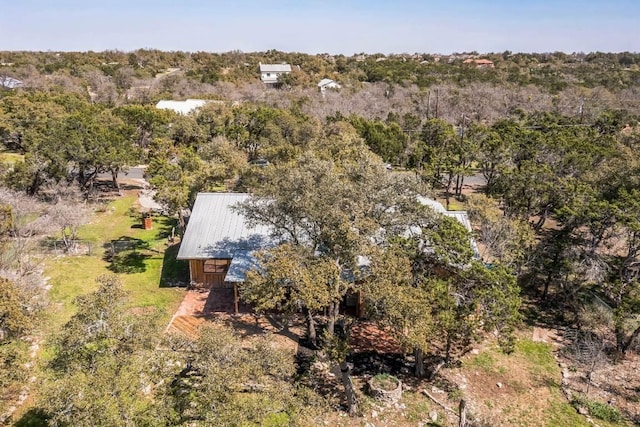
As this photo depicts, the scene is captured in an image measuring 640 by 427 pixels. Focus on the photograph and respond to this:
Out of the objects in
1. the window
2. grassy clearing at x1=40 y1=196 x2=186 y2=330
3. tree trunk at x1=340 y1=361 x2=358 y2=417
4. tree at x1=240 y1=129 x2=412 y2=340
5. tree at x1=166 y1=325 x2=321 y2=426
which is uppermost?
A: tree at x1=240 y1=129 x2=412 y2=340

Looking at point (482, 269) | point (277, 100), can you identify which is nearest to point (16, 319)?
point (482, 269)

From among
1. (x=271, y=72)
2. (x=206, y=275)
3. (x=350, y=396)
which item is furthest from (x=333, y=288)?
(x=271, y=72)

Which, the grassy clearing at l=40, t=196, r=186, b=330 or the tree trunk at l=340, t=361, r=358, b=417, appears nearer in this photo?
the tree trunk at l=340, t=361, r=358, b=417

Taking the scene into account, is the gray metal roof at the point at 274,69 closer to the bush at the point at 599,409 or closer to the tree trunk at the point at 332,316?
the tree trunk at the point at 332,316

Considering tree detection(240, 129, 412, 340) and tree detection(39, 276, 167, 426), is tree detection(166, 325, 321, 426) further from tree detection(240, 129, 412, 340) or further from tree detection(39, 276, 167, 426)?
tree detection(240, 129, 412, 340)

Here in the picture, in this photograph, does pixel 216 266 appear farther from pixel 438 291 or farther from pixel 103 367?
pixel 103 367

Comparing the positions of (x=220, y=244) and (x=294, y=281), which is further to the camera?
(x=220, y=244)

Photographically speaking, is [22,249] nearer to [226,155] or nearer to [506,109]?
[226,155]

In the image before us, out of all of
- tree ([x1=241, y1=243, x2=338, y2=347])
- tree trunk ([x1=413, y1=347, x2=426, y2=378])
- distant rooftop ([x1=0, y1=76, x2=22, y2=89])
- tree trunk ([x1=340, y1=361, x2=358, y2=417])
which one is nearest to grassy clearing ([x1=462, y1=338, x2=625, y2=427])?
tree trunk ([x1=413, y1=347, x2=426, y2=378])
